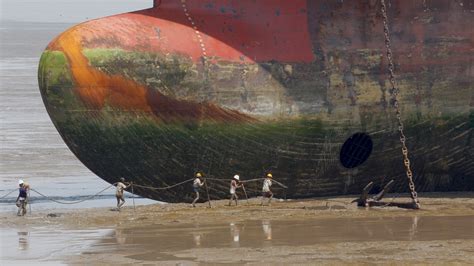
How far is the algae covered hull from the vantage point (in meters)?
27.2

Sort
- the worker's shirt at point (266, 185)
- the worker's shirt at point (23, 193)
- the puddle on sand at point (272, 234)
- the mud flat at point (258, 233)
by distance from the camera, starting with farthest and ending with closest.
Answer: the worker's shirt at point (266, 185) < the worker's shirt at point (23, 193) < the puddle on sand at point (272, 234) < the mud flat at point (258, 233)

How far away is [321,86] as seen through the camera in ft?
92.2

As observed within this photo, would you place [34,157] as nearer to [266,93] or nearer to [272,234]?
[266,93]

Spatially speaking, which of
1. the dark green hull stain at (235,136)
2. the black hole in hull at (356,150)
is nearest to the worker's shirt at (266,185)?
the dark green hull stain at (235,136)

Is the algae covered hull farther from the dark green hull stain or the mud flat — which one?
the mud flat

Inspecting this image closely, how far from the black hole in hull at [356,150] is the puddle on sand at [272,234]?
7.59 feet

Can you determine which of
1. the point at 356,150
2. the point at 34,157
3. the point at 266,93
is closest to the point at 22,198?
the point at 266,93

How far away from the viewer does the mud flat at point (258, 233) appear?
22.7 meters

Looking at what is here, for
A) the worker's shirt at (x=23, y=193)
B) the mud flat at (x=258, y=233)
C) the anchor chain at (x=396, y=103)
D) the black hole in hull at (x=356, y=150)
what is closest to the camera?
the mud flat at (x=258, y=233)

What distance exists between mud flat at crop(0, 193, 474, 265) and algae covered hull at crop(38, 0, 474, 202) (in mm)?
749

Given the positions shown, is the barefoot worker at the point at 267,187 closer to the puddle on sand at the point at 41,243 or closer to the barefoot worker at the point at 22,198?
the puddle on sand at the point at 41,243

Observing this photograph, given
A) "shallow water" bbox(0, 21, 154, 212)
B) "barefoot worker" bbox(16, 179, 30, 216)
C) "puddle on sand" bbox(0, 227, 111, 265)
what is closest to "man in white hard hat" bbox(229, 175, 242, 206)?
"shallow water" bbox(0, 21, 154, 212)

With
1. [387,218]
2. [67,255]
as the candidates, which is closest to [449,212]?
[387,218]

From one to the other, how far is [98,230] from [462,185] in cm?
815
